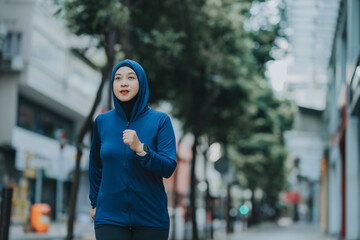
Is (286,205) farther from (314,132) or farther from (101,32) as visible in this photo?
(101,32)

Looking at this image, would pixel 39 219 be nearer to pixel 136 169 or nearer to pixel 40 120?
pixel 40 120

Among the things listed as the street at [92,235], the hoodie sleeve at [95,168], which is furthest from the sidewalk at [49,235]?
the hoodie sleeve at [95,168]

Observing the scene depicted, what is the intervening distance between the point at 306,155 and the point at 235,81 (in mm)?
25130

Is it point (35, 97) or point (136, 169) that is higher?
point (35, 97)

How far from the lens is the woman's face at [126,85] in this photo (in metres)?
3.84

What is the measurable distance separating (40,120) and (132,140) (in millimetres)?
33398

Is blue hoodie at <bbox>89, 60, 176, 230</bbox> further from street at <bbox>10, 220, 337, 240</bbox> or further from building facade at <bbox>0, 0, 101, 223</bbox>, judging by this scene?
building facade at <bbox>0, 0, 101, 223</bbox>

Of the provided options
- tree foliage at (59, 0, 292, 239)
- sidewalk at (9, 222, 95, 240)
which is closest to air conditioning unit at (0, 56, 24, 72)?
sidewalk at (9, 222, 95, 240)

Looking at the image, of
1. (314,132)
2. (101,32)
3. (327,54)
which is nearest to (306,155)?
(314,132)

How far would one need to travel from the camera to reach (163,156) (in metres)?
3.79

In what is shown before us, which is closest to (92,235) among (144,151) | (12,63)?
(12,63)

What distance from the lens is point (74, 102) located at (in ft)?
127

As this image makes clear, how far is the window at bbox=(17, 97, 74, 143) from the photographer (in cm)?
3325

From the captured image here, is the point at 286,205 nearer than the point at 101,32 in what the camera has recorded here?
No
